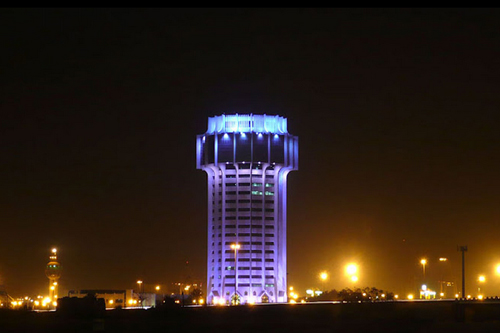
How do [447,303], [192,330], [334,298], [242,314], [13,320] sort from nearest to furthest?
[192,330] < [13,320] < [242,314] < [447,303] < [334,298]

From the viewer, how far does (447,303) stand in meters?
101

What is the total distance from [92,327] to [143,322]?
8.40 metres

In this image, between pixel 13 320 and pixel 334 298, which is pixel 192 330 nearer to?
pixel 13 320

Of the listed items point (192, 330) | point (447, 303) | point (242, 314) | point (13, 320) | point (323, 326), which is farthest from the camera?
point (447, 303)

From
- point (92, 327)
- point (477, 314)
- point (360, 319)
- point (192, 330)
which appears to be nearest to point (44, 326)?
point (92, 327)

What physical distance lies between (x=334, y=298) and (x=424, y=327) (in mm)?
91324

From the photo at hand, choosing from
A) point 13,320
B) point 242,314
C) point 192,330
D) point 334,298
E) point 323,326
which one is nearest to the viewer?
point 192,330

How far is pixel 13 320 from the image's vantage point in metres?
79.6

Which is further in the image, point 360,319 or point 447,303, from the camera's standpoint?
point 447,303

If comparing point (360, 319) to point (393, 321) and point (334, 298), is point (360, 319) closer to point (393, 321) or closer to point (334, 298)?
point (393, 321)

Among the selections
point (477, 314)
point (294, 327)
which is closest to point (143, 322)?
point (294, 327)

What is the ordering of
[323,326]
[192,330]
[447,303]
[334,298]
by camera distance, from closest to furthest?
1. [192,330]
2. [323,326]
3. [447,303]
4. [334,298]

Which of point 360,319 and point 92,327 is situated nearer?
point 92,327

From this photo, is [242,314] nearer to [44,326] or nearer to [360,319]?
[360,319]
